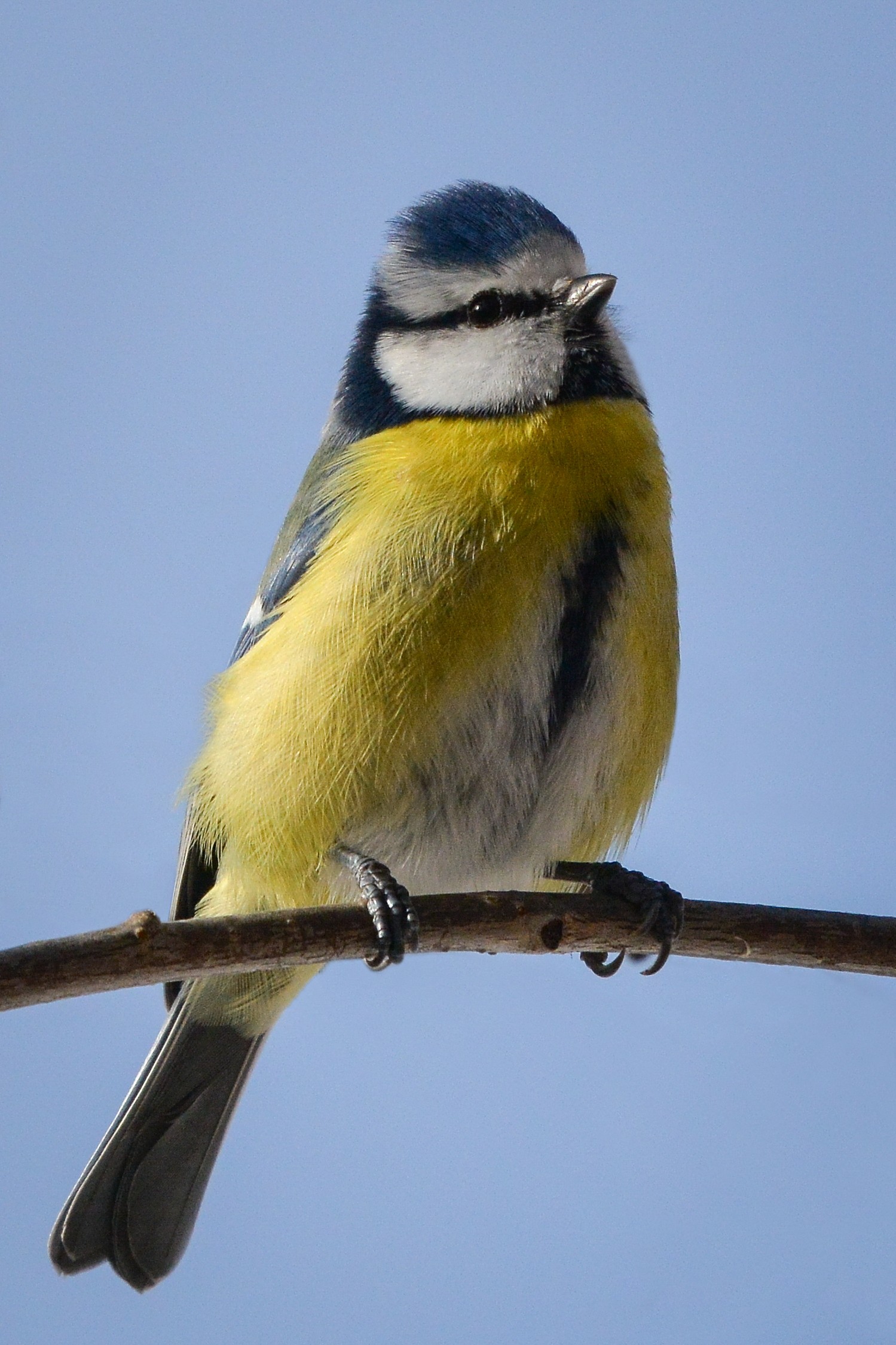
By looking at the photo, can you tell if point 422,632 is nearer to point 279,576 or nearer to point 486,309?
point 279,576

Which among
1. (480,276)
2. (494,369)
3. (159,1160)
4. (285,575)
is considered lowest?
(159,1160)

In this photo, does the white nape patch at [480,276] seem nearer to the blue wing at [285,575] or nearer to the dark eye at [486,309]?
the dark eye at [486,309]

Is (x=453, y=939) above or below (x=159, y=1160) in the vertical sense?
above

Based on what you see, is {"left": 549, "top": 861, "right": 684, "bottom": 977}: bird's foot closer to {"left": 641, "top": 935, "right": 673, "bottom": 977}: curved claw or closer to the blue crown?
{"left": 641, "top": 935, "right": 673, "bottom": 977}: curved claw

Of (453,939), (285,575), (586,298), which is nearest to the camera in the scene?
(453,939)

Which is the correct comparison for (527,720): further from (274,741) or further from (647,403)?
(647,403)

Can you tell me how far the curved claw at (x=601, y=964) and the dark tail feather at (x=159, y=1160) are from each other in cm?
47

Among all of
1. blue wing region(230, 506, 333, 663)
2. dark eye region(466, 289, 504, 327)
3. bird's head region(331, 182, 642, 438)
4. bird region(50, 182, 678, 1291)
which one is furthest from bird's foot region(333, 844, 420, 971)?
dark eye region(466, 289, 504, 327)

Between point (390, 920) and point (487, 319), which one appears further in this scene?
point (487, 319)

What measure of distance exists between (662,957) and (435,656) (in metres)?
0.44

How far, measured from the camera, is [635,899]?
1.54 m

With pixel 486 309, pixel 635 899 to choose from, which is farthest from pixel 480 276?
pixel 635 899

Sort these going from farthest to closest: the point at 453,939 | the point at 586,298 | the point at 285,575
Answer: the point at 285,575, the point at 586,298, the point at 453,939

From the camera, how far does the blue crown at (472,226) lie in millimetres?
1581
